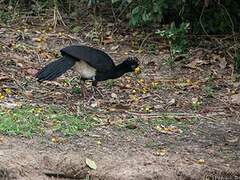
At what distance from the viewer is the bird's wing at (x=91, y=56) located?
690 centimetres

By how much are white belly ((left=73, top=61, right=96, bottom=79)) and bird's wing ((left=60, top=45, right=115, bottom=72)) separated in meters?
0.10

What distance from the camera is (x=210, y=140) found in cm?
616

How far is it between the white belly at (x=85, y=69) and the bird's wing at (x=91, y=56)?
0.10 metres

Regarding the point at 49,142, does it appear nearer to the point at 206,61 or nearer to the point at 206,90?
the point at 206,90

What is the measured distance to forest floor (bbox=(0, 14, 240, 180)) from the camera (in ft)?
17.6

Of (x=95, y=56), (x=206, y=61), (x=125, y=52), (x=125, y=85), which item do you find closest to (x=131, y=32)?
(x=125, y=52)

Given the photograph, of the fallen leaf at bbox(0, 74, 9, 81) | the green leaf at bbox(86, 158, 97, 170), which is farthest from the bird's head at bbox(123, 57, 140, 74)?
the green leaf at bbox(86, 158, 97, 170)

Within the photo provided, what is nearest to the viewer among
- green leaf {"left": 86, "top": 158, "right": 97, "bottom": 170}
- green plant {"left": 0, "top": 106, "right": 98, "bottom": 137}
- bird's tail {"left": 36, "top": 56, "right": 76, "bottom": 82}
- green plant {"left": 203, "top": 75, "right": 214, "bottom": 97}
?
green leaf {"left": 86, "top": 158, "right": 97, "bottom": 170}

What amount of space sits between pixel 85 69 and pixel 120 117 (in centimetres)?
84

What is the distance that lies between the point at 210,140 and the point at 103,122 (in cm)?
111

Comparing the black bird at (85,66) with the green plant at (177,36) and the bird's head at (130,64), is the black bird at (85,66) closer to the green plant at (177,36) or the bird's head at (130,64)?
the bird's head at (130,64)

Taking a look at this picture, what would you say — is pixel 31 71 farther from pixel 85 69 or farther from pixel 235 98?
pixel 235 98

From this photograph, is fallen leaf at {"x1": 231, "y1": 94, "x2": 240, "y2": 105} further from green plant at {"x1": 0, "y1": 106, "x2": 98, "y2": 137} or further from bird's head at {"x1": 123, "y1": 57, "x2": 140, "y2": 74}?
green plant at {"x1": 0, "y1": 106, "x2": 98, "y2": 137}

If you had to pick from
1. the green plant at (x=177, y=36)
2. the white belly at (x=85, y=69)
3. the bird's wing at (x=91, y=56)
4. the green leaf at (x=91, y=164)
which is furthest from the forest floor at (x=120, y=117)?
the bird's wing at (x=91, y=56)
